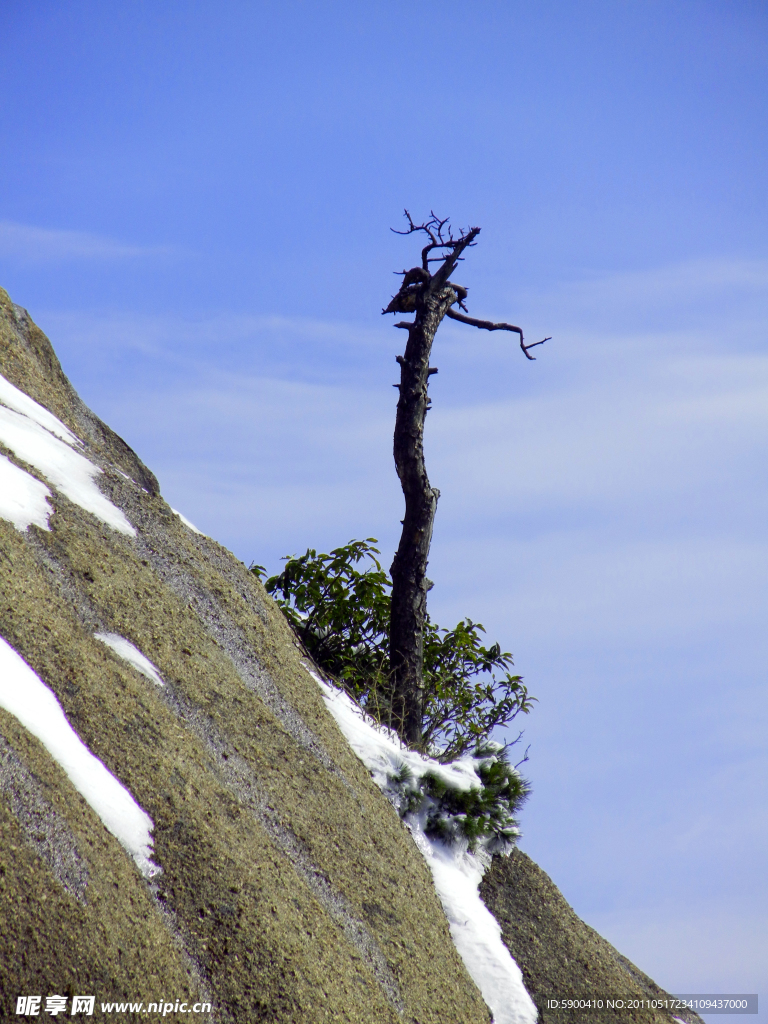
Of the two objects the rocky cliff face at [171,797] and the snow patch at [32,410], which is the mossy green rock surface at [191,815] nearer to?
the rocky cliff face at [171,797]

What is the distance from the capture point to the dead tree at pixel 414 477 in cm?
982

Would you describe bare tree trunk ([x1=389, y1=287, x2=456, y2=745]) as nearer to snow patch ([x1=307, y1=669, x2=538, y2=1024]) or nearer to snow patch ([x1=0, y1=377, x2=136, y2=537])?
snow patch ([x1=307, y1=669, x2=538, y2=1024])

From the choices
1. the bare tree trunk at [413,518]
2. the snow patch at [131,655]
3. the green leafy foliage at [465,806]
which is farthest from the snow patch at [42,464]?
the bare tree trunk at [413,518]

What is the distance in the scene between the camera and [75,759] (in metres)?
4.59

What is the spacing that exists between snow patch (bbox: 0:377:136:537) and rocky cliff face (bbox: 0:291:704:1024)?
0.08 feet

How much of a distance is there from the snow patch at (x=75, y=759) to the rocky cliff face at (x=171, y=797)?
1 cm

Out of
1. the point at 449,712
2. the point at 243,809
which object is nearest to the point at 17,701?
the point at 243,809

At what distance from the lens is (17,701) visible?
4.57 meters

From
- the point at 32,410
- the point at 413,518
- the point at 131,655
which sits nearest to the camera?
the point at 131,655

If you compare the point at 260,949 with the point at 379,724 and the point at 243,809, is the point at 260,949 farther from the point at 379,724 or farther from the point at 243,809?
the point at 379,724

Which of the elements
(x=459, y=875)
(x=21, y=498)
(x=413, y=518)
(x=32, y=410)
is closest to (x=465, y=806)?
(x=459, y=875)

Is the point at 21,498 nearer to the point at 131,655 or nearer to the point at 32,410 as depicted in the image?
the point at 131,655

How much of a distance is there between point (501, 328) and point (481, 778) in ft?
20.5

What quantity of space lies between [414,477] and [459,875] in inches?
180
